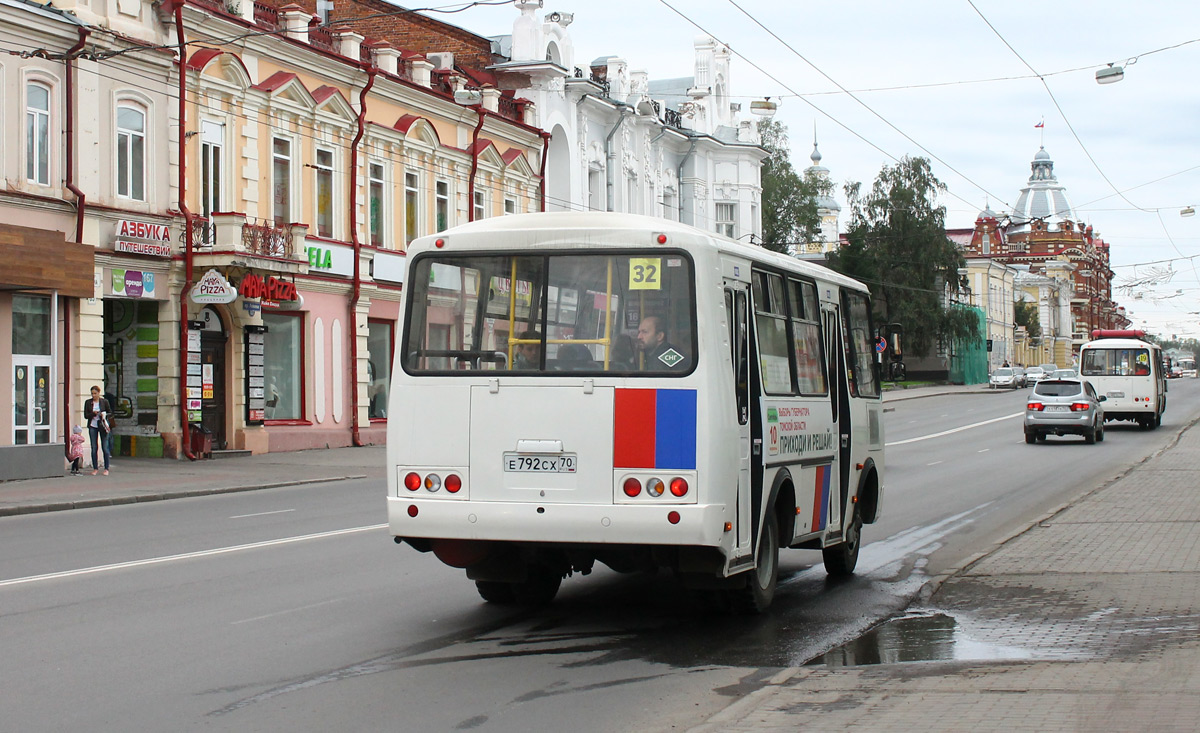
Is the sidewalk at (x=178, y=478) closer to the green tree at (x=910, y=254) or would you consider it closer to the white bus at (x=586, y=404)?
the white bus at (x=586, y=404)

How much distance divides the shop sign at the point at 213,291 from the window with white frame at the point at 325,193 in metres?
5.69

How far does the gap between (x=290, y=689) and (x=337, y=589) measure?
3490 millimetres

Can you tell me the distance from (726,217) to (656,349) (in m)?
51.3

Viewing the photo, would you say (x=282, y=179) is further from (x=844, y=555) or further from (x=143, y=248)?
(x=844, y=555)

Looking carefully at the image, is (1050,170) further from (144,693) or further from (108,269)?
(144,693)

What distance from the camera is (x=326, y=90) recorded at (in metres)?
33.2

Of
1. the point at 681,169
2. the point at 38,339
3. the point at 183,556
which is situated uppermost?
the point at 681,169

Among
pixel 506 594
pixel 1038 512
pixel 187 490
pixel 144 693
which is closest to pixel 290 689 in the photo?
pixel 144 693

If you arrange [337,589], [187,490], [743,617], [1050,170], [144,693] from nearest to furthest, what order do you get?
[144,693]
[743,617]
[337,589]
[187,490]
[1050,170]

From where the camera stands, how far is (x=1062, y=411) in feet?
110

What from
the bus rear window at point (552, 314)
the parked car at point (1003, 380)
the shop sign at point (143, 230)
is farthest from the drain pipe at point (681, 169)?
the bus rear window at point (552, 314)

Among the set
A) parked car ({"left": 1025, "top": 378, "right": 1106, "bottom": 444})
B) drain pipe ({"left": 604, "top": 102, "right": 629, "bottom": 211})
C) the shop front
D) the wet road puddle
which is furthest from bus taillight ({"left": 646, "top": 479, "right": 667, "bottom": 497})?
drain pipe ({"left": 604, "top": 102, "right": 629, "bottom": 211})

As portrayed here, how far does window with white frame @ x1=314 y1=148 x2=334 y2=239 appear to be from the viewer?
3353cm

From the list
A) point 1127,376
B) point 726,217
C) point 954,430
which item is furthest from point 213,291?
point 726,217
